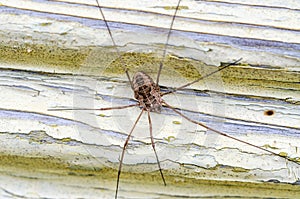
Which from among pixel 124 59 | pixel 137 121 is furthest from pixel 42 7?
pixel 137 121

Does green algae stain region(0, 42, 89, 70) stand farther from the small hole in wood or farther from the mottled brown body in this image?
the small hole in wood

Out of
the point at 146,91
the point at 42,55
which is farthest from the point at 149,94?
the point at 42,55

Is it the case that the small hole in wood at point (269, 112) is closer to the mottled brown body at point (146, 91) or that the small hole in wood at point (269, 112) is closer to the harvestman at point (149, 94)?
the harvestman at point (149, 94)

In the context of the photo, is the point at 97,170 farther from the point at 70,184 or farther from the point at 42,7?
the point at 42,7

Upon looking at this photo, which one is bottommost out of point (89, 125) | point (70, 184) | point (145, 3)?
point (70, 184)

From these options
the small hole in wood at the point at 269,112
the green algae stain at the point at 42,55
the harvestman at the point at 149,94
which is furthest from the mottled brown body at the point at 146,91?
the small hole in wood at the point at 269,112

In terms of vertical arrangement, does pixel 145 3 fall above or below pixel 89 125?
above

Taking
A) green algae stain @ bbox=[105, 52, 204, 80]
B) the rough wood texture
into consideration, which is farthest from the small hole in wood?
green algae stain @ bbox=[105, 52, 204, 80]
